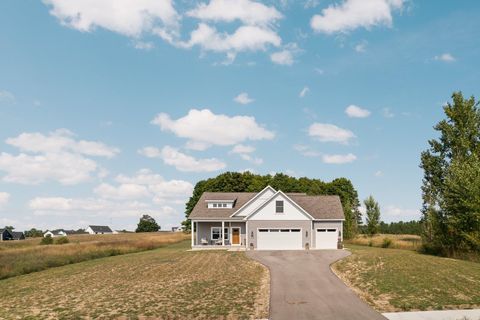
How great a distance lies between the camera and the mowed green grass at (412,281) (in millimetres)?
17766

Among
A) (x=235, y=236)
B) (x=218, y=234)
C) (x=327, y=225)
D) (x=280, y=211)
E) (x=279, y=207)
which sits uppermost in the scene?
(x=279, y=207)

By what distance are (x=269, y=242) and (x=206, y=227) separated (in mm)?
8446

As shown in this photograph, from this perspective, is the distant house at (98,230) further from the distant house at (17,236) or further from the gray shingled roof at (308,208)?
the gray shingled roof at (308,208)

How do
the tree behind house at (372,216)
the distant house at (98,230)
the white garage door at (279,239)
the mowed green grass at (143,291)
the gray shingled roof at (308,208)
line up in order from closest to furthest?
the mowed green grass at (143,291) → the white garage door at (279,239) → the gray shingled roof at (308,208) → the tree behind house at (372,216) → the distant house at (98,230)

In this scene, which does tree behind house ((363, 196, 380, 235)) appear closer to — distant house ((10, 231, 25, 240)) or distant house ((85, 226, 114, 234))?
distant house ((10, 231, 25, 240))

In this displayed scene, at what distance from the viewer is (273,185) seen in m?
79.0

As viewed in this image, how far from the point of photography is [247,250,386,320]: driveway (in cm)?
1605

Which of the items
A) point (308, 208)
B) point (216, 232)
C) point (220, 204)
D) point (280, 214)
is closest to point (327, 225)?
point (308, 208)

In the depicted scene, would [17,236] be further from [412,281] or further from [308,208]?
[412,281]

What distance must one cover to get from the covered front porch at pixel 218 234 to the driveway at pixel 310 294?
1314 cm

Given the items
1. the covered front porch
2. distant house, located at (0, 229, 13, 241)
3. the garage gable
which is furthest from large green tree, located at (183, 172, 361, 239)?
distant house, located at (0, 229, 13, 241)

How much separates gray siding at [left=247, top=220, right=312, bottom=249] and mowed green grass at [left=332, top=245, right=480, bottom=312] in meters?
9.65

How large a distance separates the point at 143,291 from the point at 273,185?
59650 millimetres

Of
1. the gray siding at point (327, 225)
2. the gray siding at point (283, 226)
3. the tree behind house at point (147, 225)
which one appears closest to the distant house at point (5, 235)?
the tree behind house at point (147, 225)
